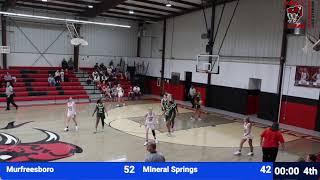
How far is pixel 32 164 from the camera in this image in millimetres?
4387

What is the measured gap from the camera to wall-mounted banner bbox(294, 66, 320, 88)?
47.9 ft

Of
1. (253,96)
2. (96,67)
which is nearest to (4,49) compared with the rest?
(96,67)

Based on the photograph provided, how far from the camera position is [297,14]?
12078 millimetres

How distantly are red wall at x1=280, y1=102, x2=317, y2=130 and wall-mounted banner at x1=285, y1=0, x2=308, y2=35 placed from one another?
3.82 m

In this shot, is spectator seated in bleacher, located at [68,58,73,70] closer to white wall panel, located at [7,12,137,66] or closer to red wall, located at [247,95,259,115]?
white wall panel, located at [7,12,137,66]

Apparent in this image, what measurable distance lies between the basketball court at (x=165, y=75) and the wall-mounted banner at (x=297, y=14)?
53mm

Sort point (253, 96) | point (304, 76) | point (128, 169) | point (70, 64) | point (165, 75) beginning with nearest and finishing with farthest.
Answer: point (128, 169) < point (304, 76) < point (253, 96) < point (70, 64) < point (165, 75)

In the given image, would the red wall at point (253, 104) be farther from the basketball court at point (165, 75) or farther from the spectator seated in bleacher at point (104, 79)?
the spectator seated in bleacher at point (104, 79)

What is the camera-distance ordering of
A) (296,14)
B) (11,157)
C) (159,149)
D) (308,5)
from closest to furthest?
1. (11,157)
2. (159,149)
3. (296,14)
4. (308,5)

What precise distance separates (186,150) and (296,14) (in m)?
7.31

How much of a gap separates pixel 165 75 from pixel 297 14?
1379 cm

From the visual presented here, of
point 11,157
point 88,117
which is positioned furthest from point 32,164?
point 88,117

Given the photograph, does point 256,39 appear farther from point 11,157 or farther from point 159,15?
point 11,157

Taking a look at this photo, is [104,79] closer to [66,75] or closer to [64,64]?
[66,75]
